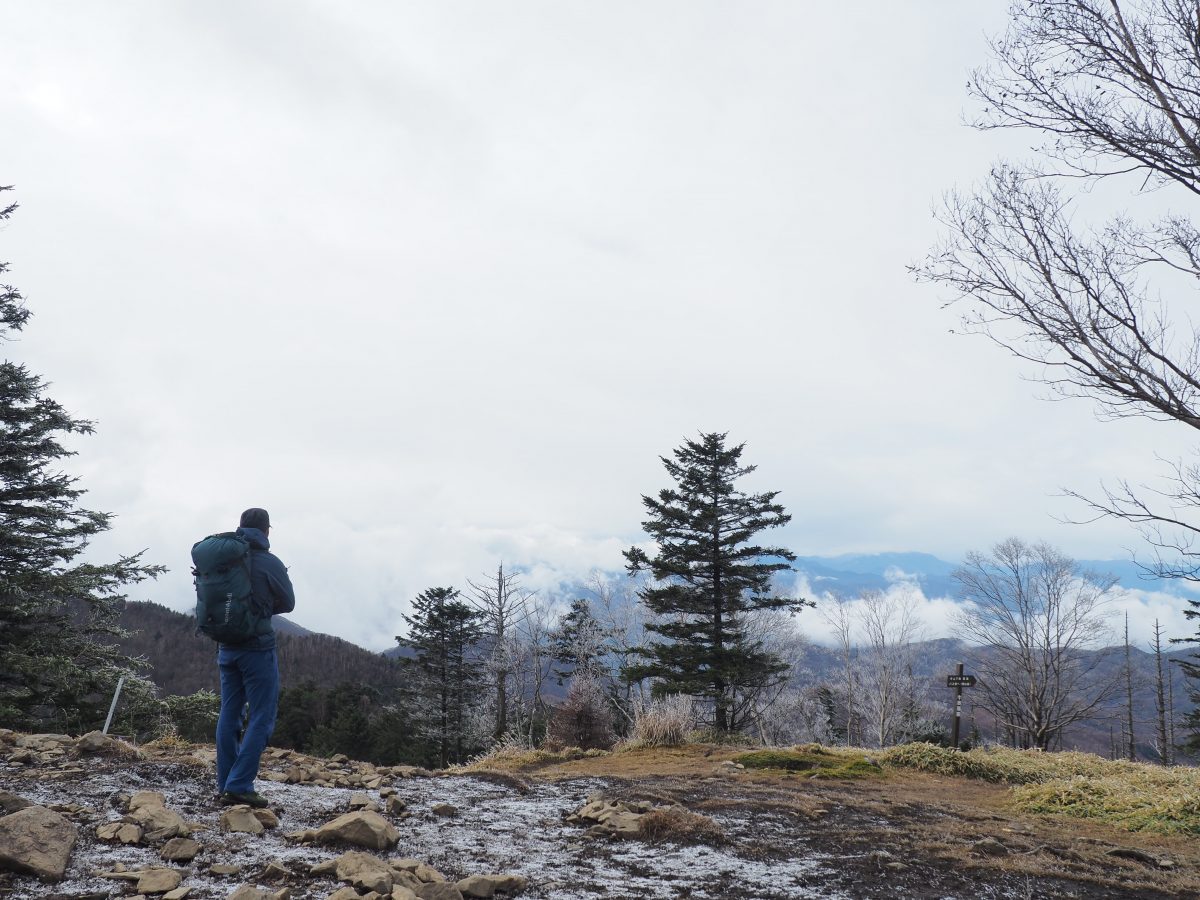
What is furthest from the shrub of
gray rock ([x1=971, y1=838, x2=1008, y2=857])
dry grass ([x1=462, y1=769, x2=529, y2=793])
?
gray rock ([x1=971, y1=838, x2=1008, y2=857])

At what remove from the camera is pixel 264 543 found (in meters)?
4.45

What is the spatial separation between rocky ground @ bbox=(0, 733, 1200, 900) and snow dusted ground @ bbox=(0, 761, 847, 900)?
0.05 feet

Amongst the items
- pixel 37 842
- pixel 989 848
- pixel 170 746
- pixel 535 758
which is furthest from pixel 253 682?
pixel 535 758

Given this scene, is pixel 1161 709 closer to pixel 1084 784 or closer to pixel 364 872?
pixel 1084 784

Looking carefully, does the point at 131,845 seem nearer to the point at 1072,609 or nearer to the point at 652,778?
the point at 652,778

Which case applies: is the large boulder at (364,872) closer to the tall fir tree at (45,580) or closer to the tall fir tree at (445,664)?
the tall fir tree at (45,580)

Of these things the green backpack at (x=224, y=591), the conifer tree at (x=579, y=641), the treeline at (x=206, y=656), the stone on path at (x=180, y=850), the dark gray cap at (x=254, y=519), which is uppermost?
the dark gray cap at (x=254, y=519)

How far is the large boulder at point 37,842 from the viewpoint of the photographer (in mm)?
2727

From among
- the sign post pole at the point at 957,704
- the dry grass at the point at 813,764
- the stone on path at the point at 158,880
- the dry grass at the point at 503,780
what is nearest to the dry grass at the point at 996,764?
the dry grass at the point at 813,764

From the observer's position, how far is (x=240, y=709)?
14.6 feet

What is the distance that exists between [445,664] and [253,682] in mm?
31607

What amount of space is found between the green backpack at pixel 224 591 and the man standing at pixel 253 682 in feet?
0.23

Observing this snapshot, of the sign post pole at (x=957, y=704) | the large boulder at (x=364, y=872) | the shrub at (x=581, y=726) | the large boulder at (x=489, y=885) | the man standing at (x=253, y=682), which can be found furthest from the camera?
the sign post pole at (x=957, y=704)

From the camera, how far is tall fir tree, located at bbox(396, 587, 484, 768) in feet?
108
